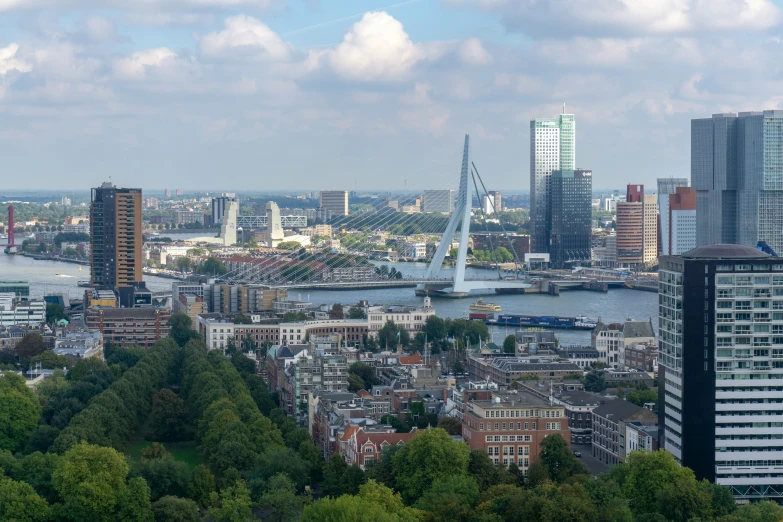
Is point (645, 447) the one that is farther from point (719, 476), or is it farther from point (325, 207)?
point (325, 207)

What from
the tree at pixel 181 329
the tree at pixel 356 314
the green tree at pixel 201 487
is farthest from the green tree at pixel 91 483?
the tree at pixel 356 314

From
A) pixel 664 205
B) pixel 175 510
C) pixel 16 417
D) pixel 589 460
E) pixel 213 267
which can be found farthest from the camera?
pixel 664 205

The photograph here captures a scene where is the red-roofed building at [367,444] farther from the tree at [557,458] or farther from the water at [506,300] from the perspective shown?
the water at [506,300]

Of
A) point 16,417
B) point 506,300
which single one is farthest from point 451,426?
point 506,300

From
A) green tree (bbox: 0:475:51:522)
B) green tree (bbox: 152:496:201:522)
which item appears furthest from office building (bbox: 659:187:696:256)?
green tree (bbox: 0:475:51:522)

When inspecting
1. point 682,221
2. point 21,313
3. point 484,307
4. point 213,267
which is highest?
point 682,221

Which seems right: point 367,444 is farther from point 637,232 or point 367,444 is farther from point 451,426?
point 637,232
